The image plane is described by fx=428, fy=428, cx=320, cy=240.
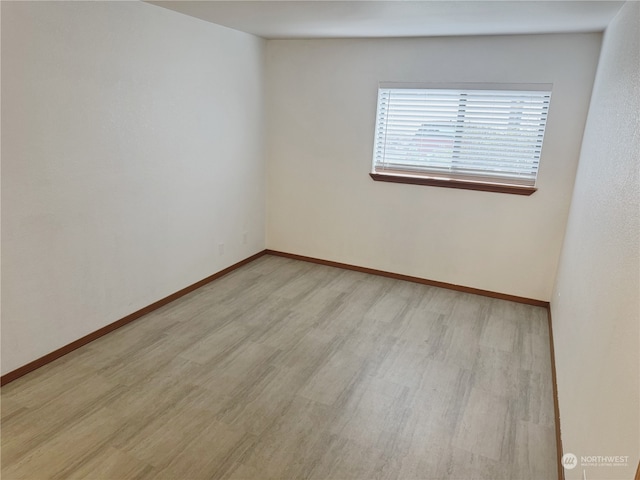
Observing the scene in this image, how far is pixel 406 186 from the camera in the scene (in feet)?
14.0

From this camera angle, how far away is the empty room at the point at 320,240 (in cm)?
208

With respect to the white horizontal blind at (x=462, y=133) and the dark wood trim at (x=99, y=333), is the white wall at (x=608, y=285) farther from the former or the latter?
the dark wood trim at (x=99, y=333)

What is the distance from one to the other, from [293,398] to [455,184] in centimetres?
254

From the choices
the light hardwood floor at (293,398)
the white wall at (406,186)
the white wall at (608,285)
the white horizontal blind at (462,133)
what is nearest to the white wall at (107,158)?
the light hardwood floor at (293,398)

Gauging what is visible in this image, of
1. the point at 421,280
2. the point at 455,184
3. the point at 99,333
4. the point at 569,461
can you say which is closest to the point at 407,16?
the point at 455,184

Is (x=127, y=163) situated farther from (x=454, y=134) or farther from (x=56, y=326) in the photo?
(x=454, y=134)

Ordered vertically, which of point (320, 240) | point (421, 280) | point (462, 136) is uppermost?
point (462, 136)

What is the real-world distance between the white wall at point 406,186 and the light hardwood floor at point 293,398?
2.19 ft

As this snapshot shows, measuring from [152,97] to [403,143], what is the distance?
2330mm

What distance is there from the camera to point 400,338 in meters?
3.30

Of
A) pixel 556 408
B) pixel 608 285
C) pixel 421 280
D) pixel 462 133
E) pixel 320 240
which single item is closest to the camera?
pixel 608 285

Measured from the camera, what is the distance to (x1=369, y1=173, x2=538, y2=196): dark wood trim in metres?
3.80

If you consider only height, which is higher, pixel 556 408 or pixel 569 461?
pixel 569 461

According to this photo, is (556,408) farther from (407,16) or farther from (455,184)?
(407,16)
